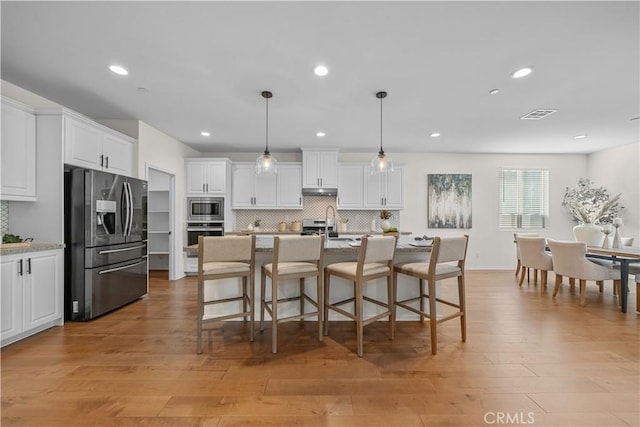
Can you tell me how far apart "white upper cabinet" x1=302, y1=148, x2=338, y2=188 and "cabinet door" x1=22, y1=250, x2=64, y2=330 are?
3862 millimetres

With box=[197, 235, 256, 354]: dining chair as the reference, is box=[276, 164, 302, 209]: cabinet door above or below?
above

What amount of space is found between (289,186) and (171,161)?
7.15 ft

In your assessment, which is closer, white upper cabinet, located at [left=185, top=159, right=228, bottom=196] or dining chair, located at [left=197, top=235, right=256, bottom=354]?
dining chair, located at [left=197, top=235, right=256, bottom=354]

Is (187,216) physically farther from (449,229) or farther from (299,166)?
(449,229)

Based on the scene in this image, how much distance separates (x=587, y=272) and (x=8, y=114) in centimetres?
672

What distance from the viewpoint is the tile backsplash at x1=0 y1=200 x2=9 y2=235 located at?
9.39ft

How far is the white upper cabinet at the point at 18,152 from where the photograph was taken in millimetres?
2658

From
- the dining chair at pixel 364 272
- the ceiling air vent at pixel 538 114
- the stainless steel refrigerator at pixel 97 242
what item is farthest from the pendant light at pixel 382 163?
the stainless steel refrigerator at pixel 97 242

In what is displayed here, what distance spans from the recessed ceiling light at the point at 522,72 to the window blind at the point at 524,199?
412 centimetres

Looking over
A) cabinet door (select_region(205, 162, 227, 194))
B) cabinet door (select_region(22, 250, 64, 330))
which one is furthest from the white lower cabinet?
cabinet door (select_region(205, 162, 227, 194))

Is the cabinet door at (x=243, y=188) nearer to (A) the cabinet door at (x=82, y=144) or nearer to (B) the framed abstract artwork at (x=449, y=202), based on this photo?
(A) the cabinet door at (x=82, y=144)

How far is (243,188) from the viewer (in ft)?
19.1

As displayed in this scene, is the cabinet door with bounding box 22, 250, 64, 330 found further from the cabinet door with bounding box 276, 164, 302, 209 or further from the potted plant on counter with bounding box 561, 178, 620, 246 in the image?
the potted plant on counter with bounding box 561, 178, 620, 246

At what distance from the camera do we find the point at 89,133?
3.31 metres
